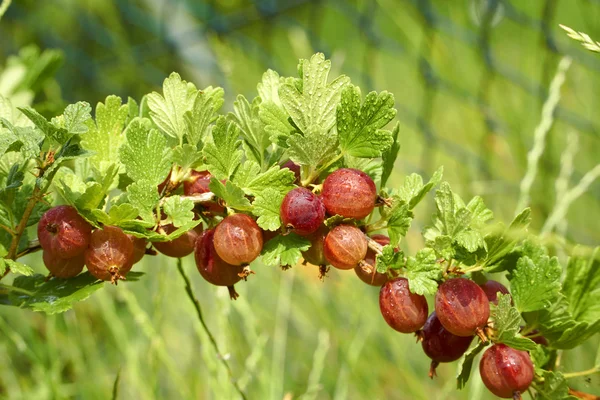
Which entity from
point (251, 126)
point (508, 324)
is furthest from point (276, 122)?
point (508, 324)

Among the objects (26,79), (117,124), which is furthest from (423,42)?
(117,124)

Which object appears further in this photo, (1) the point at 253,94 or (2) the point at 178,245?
(1) the point at 253,94

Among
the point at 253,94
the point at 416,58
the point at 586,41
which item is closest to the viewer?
the point at 586,41

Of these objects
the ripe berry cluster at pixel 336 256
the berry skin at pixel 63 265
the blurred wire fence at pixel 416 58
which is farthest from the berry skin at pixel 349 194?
the blurred wire fence at pixel 416 58

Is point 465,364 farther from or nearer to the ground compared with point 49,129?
nearer to the ground

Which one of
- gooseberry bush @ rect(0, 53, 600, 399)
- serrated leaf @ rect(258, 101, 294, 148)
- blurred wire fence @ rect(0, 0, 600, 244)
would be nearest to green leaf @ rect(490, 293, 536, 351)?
gooseberry bush @ rect(0, 53, 600, 399)

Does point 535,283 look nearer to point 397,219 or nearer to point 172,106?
point 397,219

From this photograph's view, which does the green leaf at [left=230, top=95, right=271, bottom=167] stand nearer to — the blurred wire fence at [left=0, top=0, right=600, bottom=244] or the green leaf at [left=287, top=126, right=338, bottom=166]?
the green leaf at [left=287, top=126, right=338, bottom=166]
